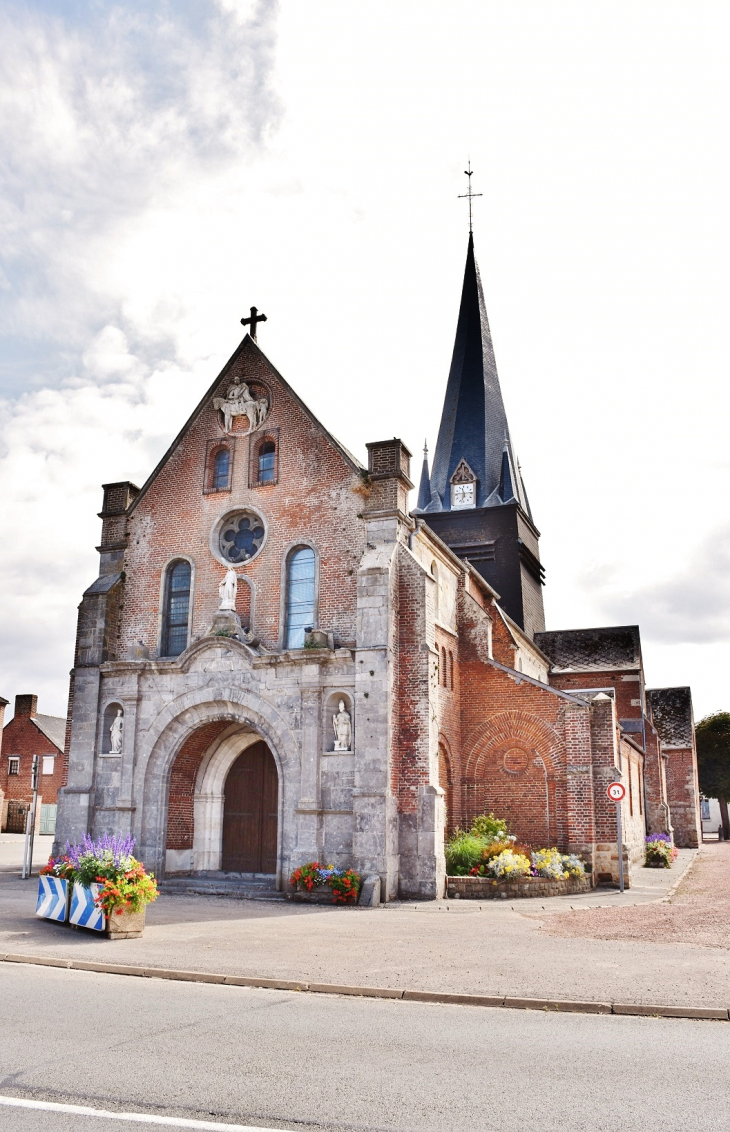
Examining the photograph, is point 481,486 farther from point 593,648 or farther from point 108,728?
point 108,728

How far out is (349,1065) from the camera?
6.24 m

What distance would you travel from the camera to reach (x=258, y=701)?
1948 centimetres

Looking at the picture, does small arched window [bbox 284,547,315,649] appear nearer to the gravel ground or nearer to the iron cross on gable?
the iron cross on gable

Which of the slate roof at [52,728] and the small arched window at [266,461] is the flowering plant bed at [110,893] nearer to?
the small arched window at [266,461]

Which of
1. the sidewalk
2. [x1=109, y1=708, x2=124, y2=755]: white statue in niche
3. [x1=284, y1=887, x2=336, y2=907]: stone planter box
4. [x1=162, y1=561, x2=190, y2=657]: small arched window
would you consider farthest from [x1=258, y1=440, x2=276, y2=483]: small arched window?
the sidewalk

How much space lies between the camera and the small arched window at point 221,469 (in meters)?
22.3

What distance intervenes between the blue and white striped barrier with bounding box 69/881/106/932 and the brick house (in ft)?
117

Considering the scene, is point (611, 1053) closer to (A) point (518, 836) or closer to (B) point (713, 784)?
(A) point (518, 836)

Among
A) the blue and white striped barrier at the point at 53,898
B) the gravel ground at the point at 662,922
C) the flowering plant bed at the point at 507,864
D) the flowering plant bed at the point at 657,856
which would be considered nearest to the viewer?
the gravel ground at the point at 662,922

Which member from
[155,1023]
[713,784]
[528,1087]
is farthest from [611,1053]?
[713,784]

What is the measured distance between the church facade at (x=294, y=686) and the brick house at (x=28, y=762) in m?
27.7

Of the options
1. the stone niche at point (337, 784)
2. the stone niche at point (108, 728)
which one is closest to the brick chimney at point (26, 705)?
the stone niche at point (108, 728)

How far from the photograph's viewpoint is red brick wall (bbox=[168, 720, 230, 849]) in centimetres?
2050

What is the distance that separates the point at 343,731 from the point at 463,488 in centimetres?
2147
